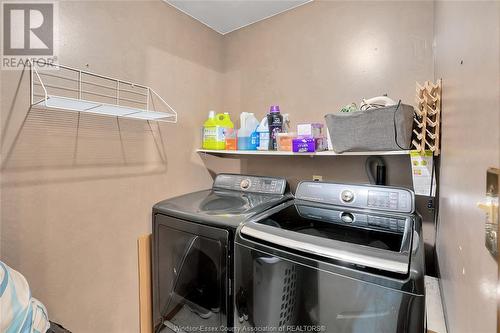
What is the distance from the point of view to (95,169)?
140 cm

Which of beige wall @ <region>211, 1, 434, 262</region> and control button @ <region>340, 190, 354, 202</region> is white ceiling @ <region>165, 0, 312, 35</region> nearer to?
beige wall @ <region>211, 1, 434, 262</region>

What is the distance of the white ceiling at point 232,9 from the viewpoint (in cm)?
179

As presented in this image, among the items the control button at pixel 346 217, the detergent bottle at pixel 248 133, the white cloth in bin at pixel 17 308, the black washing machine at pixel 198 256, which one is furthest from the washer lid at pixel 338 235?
the white cloth in bin at pixel 17 308

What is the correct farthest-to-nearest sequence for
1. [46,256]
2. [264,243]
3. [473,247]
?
[46,256]
[264,243]
[473,247]

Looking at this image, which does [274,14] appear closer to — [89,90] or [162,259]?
[89,90]

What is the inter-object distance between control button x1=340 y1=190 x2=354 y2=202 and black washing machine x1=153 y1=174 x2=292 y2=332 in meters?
0.37

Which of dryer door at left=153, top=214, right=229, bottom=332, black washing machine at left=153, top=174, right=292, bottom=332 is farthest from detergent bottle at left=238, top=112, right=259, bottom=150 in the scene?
dryer door at left=153, top=214, right=229, bottom=332

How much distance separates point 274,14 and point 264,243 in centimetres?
182

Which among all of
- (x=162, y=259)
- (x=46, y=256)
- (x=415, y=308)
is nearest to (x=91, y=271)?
(x=46, y=256)

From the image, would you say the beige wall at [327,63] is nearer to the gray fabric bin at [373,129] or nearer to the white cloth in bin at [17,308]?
the gray fabric bin at [373,129]

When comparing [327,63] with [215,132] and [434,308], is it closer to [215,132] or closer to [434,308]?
[215,132]

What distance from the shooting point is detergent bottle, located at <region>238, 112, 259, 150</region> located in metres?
1.84

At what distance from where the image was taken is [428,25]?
54.5 inches

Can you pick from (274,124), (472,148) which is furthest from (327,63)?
(472,148)
